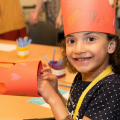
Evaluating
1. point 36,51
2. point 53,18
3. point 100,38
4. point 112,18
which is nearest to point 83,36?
point 100,38

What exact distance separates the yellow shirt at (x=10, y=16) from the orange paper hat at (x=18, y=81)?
2138 millimetres

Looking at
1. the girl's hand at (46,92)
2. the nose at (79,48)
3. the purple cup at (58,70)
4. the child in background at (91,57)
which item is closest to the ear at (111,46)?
the child in background at (91,57)

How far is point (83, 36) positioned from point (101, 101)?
27 cm

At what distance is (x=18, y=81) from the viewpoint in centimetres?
65

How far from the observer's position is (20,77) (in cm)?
66

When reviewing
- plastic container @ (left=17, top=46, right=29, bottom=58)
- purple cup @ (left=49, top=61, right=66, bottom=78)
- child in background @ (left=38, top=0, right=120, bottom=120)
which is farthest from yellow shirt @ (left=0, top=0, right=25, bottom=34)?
child in background @ (left=38, top=0, right=120, bottom=120)

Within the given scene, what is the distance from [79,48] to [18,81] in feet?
0.89

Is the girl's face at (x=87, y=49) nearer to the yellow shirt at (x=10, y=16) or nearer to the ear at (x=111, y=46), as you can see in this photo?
the ear at (x=111, y=46)

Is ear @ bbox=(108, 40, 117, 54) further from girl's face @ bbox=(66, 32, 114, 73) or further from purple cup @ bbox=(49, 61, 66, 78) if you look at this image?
purple cup @ bbox=(49, 61, 66, 78)

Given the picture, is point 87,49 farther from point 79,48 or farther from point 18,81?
point 18,81

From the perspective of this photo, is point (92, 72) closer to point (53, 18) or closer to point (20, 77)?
point (20, 77)

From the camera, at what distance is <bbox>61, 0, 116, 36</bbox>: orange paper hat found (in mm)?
764

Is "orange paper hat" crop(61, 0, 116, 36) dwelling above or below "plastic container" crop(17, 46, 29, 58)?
above

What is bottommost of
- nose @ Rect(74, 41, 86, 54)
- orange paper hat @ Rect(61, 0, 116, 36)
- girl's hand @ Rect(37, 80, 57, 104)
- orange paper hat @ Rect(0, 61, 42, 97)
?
girl's hand @ Rect(37, 80, 57, 104)
